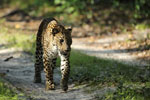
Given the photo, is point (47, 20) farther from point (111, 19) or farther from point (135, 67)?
point (111, 19)

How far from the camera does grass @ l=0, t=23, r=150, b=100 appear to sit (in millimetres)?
7926

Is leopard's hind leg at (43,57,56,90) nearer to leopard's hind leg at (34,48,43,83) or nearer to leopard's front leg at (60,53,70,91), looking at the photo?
leopard's front leg at (60,53,70,91)

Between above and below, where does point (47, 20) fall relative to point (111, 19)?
above

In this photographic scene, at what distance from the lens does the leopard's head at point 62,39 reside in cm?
862

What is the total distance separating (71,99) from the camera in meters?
8.40

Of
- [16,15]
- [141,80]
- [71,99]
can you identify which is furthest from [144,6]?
[71,99]

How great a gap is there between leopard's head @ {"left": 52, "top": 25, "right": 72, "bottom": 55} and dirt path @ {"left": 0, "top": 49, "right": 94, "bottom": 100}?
1032 millimetres

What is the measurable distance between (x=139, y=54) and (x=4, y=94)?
26.1ft

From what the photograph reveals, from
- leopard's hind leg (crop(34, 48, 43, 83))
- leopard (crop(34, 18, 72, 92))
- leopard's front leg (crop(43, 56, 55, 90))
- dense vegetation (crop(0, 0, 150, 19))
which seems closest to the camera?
leopard (crop(34, 18, 72, 92))

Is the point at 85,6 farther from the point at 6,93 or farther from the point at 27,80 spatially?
the point at 6,93

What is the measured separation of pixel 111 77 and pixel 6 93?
312cm

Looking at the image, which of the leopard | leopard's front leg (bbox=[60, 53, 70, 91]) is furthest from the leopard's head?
leopard's front leg (bbox=[60, 53, 70, 91])

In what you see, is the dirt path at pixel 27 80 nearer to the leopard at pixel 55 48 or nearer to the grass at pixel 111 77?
the leopard at pixel 55 48

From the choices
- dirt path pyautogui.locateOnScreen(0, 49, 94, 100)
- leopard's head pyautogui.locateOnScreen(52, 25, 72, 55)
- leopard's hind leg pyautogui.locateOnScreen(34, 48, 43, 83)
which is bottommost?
dirt path pyautogui.locateOnScreen(0, 49, 94, 100)
